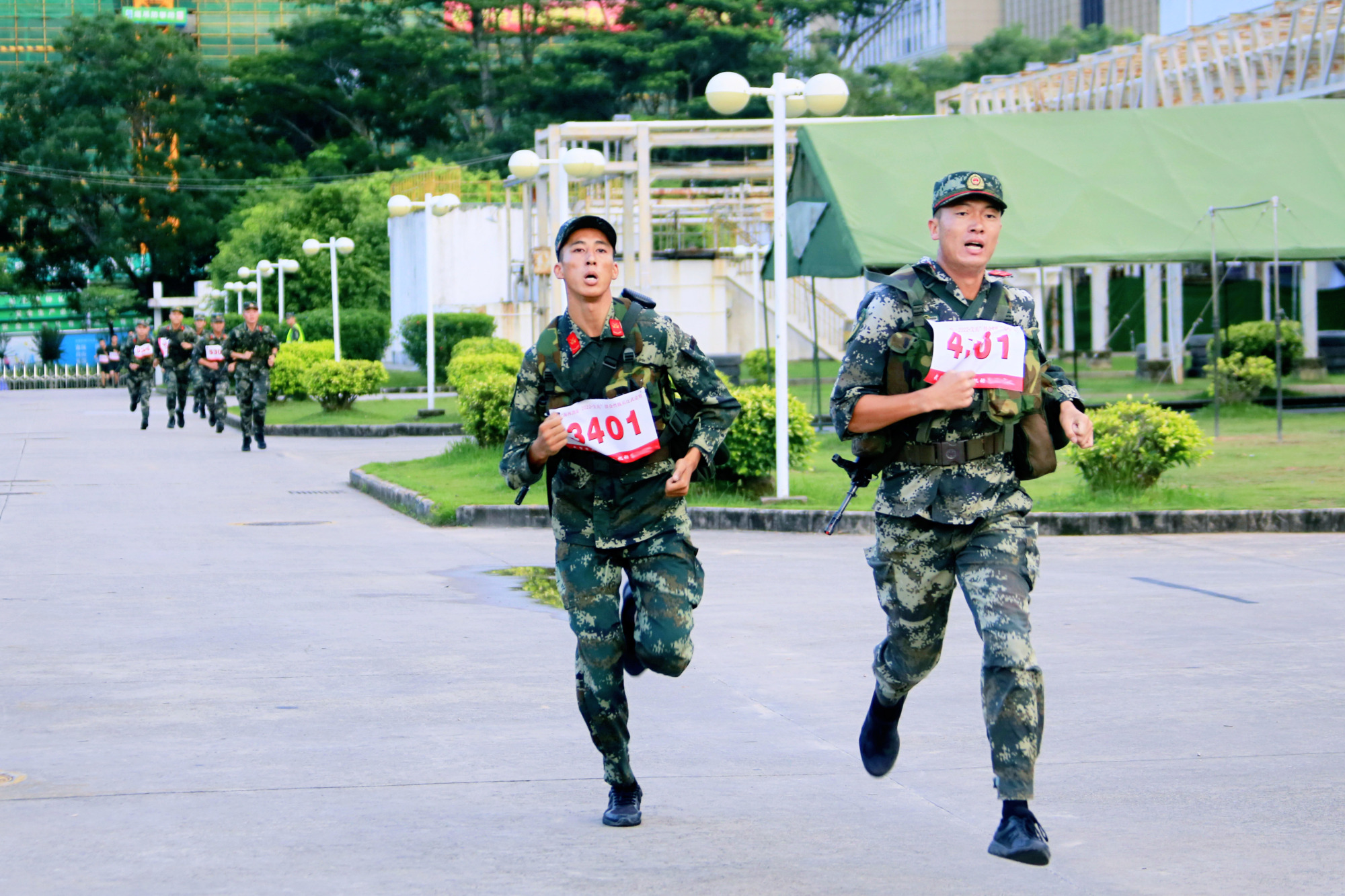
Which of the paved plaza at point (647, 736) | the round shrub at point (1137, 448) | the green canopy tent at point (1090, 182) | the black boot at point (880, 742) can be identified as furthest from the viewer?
the green canopy tent at point (1090, 182)

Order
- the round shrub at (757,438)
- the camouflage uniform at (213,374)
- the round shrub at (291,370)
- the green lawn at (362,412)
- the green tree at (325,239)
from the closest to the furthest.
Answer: the round shrub at (757,438) < the camouflage uniform at (213,374) < the green lawn at (362,412) < the round shrub at (291,370) < the green tree at (325,239)

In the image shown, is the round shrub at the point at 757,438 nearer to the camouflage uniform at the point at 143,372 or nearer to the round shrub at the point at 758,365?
the camouflage uniform at the point at 143,372

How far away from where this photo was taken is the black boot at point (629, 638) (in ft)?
18.0

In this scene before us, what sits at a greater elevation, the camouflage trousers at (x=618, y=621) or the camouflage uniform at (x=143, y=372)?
the camouflage uniform at (x=143, y=372)

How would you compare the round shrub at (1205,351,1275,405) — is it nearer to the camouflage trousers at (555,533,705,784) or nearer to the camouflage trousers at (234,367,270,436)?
the camouflage trousers at (234,367,270,436)

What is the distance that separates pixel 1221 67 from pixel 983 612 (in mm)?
30004

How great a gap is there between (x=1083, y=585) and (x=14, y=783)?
6.48m

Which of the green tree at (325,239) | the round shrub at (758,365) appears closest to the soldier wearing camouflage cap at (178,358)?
the round shrub at (758,365)

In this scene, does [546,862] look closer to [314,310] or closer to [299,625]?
[299,625]

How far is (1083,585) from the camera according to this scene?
35.1 ft

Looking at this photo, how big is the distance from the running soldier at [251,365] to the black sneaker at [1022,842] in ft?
66.3

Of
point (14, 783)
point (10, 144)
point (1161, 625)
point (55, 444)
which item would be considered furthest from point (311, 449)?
point (10, 144)

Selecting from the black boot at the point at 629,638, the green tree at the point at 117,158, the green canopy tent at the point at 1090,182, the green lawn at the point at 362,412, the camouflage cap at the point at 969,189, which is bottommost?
the green lawn at the point at 362,412

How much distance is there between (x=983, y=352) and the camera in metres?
5.17
